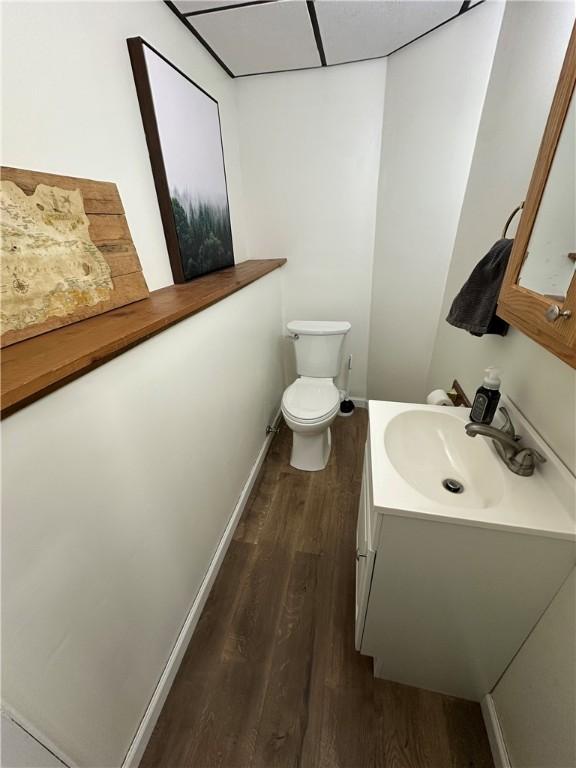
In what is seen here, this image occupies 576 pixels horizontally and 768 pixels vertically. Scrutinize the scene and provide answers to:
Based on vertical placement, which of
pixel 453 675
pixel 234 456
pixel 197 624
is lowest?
pixel 197 624

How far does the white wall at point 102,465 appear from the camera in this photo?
558 millimetres

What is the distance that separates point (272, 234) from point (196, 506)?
179 centimetres

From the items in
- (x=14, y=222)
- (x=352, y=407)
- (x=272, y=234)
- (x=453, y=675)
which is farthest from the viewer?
(x=352, y=407)

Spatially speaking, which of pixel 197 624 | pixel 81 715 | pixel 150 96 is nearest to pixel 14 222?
pixel 150 96

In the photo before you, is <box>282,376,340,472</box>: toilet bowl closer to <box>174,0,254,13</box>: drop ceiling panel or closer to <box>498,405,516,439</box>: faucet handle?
<box>498,405,516,439</box>: faucet handle

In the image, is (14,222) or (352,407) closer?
(14,222)

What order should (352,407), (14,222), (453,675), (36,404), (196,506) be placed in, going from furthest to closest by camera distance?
(352,407)
(196,506)
(453,675)
(14,222)
(36,404)

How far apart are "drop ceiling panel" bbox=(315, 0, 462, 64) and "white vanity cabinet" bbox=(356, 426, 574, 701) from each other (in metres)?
1.86

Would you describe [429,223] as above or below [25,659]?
above

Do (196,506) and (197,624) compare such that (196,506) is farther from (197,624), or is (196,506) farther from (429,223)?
(429,223)

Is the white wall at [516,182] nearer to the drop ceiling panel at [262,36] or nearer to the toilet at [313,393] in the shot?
the toilet at [313,393]

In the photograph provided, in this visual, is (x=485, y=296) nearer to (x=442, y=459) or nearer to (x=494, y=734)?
(x=442, y=459)

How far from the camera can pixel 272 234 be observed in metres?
2.09

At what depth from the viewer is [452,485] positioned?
0.94 metres
